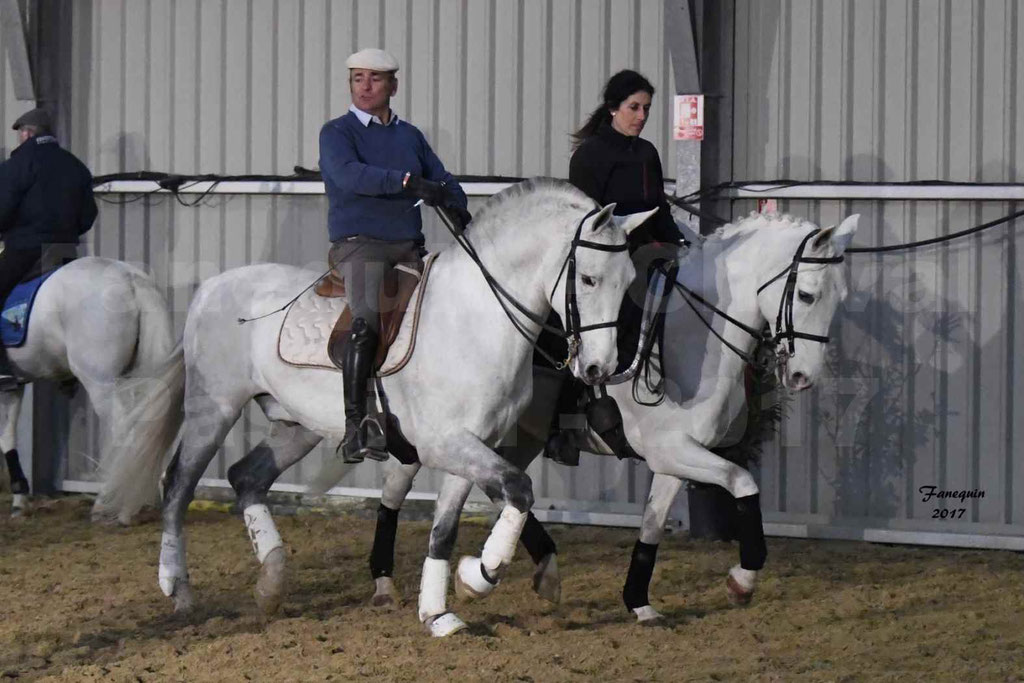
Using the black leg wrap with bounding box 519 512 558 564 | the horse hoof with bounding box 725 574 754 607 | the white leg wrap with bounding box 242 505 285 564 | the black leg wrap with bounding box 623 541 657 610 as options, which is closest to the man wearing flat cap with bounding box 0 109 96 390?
the white leg wrap with bounding box 242 505 285 564

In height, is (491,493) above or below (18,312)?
below

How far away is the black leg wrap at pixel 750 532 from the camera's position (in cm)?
632

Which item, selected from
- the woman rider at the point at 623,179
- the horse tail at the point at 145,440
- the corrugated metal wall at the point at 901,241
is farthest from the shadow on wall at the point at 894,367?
the horse tail at the point at 145,440

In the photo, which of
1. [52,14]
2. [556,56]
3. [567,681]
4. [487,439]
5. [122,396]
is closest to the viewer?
[567,681]

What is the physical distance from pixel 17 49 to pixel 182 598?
512cm

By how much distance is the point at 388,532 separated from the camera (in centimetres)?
709

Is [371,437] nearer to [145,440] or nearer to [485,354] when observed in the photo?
[485,354]

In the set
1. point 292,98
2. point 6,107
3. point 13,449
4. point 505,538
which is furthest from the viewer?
point 6,107

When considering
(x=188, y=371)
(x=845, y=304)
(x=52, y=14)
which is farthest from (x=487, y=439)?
(x=52, y=14)

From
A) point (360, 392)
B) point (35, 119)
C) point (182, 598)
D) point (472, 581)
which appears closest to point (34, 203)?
point (35, 119)

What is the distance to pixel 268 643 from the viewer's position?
6148 millimetres

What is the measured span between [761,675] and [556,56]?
4.94m

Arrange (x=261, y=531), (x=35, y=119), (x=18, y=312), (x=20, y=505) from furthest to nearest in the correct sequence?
(x=20, y=505), (x=35, y=119), (x=18, y=312), (x=261, y=531)

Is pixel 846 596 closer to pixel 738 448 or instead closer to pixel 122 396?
pixel 738 448
